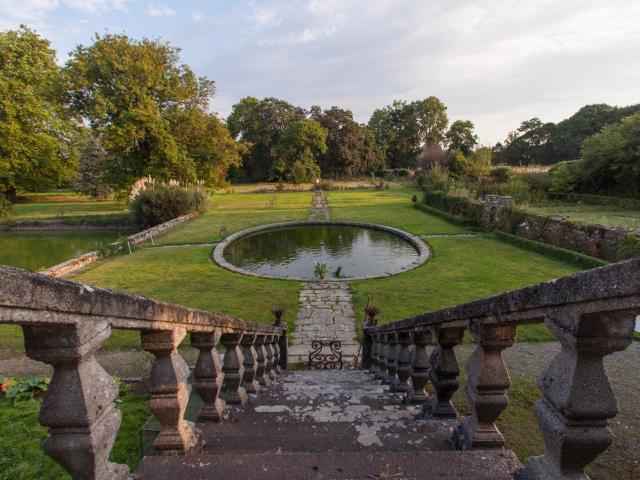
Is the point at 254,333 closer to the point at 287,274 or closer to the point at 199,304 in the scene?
the point at 199,304

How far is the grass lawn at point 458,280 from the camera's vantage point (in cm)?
886

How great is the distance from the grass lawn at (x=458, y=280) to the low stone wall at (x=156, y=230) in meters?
11.3

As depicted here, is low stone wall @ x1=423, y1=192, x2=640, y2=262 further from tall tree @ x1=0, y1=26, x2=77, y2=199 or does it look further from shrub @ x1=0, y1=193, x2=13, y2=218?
shrub @ x1=0, y1=193, x2=13, y2=218

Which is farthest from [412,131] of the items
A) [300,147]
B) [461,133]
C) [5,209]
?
[5,209]

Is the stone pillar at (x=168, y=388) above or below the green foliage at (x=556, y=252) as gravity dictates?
above

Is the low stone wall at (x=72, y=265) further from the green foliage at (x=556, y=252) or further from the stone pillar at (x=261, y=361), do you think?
the green foliage at (x=556, y=252)

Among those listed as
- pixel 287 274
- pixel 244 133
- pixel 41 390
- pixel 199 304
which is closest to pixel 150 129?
pixel 287 274

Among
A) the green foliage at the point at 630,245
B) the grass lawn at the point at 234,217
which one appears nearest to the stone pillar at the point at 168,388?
the green foliage at the point at 630,245

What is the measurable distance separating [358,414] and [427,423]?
73 cm

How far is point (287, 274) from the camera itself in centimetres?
1264

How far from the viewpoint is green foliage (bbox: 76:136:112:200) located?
32719 millimetres

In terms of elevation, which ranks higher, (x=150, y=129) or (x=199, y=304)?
(x=150, y=129)

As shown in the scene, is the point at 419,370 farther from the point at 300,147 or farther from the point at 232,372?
the point at 300,147

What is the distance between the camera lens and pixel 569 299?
121 cm
